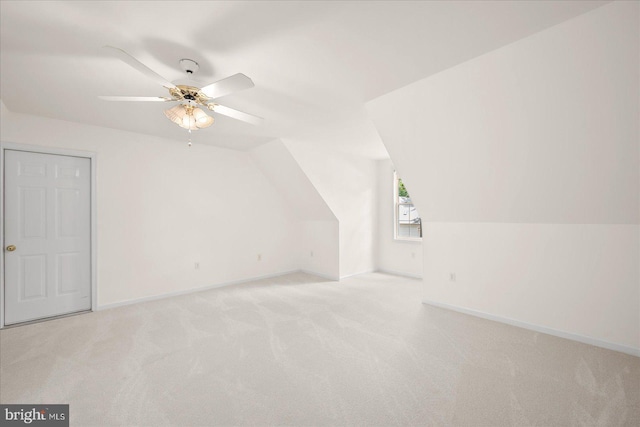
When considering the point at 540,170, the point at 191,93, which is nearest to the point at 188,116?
the point at 191,93

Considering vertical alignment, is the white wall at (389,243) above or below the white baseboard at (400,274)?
above

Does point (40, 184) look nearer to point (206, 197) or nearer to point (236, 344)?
point (206, 197)

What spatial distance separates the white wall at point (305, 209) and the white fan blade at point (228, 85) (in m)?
2.30

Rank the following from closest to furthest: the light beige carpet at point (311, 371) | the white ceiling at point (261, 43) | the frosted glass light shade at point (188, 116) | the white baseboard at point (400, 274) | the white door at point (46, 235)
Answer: the white ceiling at point (261, 43) → the light beige carpet at point (311, 371) → the frosted glass light shade at point (188, 116) → the white door at point (46, 235) → the white baseboard at point (400, 274)

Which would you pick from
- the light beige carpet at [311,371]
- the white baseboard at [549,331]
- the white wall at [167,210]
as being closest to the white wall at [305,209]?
the white wall at [167,210]

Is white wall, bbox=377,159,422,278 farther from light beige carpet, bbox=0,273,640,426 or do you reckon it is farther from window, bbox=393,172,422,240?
light beige carpet, bbox=0,273,640,426

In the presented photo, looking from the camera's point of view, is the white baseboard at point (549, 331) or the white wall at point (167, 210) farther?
the white wall at point (167, 210)

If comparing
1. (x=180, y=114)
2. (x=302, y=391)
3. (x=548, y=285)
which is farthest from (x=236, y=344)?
(x=548, y=285)

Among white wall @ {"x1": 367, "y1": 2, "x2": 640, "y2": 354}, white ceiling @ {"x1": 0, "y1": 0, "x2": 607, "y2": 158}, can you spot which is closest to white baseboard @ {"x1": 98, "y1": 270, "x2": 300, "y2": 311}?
white ceiling @ {"x1": 0, "y1": 0, "x2": 607, "y2": 158}

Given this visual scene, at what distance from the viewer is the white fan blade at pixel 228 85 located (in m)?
1.76

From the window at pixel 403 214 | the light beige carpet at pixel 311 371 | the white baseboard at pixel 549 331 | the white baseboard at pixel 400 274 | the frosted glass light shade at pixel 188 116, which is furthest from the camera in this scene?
the window at pixel 403 214

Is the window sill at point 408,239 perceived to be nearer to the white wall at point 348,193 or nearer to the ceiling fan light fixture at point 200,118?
the white wall at point 348,193

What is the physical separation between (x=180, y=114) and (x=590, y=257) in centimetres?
408

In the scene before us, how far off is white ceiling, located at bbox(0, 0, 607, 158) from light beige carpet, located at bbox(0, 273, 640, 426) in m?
2.43
